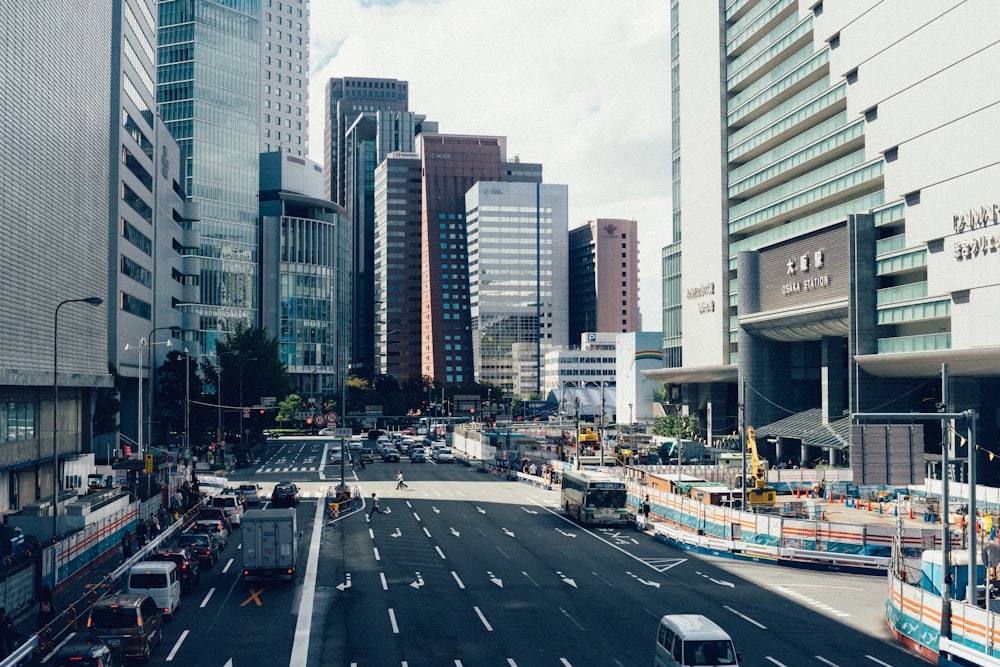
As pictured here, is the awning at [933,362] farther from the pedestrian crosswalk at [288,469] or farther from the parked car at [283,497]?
the pedestrian crosswalk at [288,469]

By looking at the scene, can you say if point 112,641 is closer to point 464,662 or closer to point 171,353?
point 464,662

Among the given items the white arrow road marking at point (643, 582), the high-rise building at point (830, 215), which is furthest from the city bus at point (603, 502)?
the white arrow road marking at point (643, 582)

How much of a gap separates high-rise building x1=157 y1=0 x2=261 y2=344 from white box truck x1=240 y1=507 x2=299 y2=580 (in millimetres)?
137227

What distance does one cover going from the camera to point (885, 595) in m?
37.4

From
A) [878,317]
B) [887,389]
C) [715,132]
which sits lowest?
[887,389]

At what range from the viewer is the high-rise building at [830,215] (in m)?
69.9

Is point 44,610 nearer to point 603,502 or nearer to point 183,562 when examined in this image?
point 183,562

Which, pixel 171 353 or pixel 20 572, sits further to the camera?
pixel 171 353

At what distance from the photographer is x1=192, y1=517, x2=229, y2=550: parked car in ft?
157

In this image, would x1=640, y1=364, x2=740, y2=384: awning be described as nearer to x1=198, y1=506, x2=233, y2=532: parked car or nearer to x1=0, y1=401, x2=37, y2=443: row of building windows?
x1=198, y1=506, x2=233, y2=532: parked car

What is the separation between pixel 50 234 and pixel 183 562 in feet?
110

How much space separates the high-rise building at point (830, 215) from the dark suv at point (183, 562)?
27776mm

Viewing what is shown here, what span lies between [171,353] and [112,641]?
90.6m

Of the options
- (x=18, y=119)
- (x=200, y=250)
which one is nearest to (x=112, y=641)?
(x=18, y=119)
